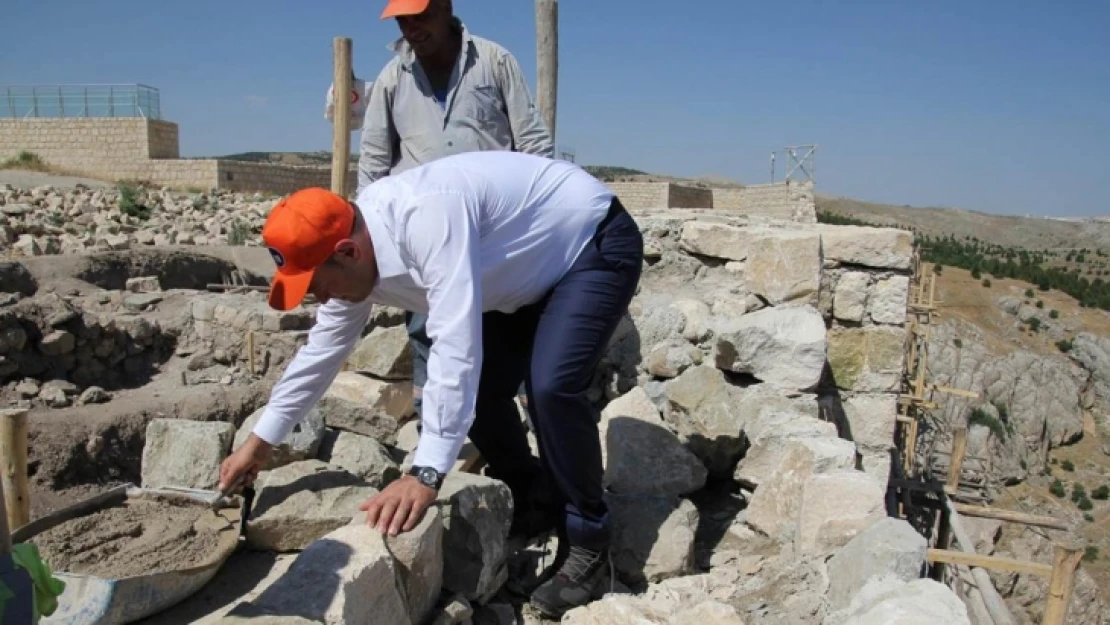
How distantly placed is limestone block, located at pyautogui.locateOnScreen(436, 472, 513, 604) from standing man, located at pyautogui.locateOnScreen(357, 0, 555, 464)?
2.20 ft

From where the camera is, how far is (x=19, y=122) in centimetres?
2323

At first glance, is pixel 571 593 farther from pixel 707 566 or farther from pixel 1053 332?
pixel 1053 332

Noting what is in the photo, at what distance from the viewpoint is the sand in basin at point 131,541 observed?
2.31m

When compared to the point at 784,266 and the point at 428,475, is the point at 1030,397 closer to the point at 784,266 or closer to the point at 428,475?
the point at 784,266

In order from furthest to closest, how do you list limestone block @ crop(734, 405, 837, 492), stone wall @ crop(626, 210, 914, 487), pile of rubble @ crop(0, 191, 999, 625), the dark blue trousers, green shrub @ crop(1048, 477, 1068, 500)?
green shrub @ crop(1048, 477, 1068, 500) < stone wall @ crop(626, 210, 914, 487) < limestone block @ crop(734, 405, 837, 492) < the dark blue trousers < pile of rubble @ crop(0, 191, 999, 625)

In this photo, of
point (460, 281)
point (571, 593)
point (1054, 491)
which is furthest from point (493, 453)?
point (1054, 491)

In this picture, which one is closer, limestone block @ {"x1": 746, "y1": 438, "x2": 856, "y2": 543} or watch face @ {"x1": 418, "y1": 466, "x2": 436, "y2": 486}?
watch face @ {"x1": 418, "y1": 466, "x2": 436, "y2": 486}

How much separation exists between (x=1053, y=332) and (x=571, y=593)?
110 ft

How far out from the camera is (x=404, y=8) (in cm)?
304

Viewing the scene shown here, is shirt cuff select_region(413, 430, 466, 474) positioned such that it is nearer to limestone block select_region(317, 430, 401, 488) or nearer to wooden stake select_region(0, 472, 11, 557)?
wooden stake select_region(0, 472, 11, 557)

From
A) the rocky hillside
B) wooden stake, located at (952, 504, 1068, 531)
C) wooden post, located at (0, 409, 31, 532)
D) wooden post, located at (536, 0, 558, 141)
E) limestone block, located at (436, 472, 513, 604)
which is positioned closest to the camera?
limestone block, located at (436, 472, 513, 604)

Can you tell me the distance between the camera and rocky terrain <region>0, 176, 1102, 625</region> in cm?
246

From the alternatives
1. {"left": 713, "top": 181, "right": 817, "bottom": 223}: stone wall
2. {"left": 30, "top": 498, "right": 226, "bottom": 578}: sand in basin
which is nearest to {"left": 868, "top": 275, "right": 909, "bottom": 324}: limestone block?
{"left": 30, "top": 498, "right": 226, "bottom": 578}: sand in basin

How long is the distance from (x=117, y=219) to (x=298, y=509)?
1378 centimetres
